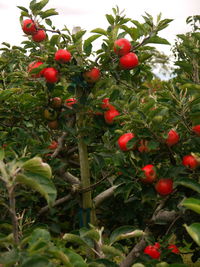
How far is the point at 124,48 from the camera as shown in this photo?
2.59m

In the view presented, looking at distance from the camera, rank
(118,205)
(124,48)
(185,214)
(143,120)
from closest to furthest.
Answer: (143,120)
(185,214)
(124,48)
(118,205)

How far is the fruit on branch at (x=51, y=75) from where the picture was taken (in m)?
2.61

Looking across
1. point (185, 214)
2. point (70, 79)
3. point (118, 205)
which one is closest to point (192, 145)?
point (185, 214)

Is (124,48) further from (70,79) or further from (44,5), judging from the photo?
(44,5)

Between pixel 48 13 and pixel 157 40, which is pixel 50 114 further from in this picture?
pixel 157 40

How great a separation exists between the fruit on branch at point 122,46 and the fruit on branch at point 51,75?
41cm

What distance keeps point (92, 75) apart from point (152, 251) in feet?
3.83

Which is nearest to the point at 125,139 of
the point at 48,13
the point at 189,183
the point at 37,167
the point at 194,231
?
the point at 189,183

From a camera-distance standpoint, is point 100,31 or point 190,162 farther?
point 100,31

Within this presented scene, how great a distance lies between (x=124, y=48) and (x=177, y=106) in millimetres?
637

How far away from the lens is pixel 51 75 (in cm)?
261

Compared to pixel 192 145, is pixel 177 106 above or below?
above

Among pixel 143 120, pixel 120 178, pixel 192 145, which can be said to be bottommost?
pixel 120 178

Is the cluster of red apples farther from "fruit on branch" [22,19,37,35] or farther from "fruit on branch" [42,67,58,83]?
"fruit on branch" [22,19,37,35]
